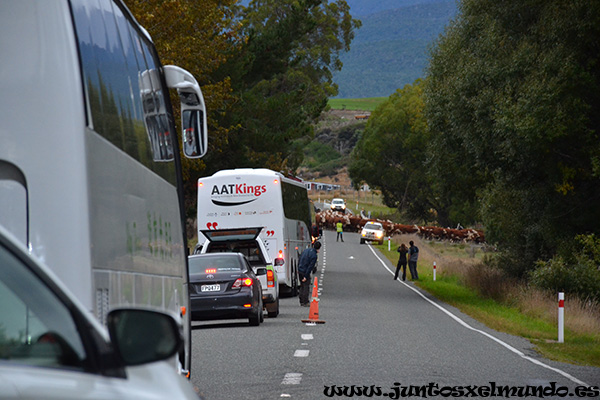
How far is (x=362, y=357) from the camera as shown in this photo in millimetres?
14641

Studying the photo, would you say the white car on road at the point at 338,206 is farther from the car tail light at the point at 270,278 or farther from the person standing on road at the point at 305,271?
the car tail light at the point at 270,278

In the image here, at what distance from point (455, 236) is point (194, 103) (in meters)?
70.9

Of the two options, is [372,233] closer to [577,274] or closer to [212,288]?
[577,274]

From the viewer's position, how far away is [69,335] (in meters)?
3.10

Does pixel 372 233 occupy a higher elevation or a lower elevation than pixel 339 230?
lower

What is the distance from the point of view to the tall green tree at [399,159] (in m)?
91.9

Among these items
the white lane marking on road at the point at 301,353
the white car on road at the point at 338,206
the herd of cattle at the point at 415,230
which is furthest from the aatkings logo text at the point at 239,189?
the white car on road at the point at 338,206

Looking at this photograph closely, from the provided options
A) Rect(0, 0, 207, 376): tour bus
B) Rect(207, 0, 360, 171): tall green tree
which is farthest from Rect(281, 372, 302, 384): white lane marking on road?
Rect(207, 0, 360, 171): tall green tree

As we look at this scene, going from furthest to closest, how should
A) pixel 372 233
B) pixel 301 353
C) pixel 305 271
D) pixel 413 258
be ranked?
pixel 372 233
pixel 413 258
pixel 305 271
pixel 301 353

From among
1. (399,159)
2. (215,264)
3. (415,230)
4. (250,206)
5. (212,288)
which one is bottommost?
(415,230)

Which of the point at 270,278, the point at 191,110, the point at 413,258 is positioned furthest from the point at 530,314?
the point at 191,110

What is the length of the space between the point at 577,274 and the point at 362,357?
47.2 ft

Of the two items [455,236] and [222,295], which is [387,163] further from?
[222,295]

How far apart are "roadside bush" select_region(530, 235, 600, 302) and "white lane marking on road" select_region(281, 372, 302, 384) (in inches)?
Answer: 601
